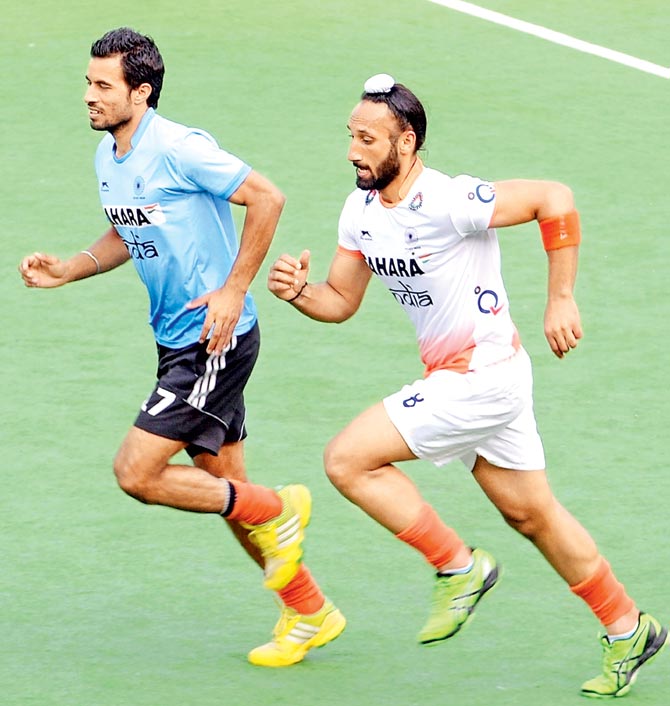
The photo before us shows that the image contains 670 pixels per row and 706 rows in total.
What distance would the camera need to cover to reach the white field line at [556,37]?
563 inches

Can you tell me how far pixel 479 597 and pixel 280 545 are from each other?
79cm

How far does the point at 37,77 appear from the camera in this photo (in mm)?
14031

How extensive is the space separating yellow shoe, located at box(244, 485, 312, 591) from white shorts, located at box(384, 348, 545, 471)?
2.22 feet

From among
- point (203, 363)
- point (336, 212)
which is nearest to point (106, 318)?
point (336, 212)

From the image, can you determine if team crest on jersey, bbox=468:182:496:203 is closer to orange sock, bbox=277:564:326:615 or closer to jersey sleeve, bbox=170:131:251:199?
jersey sleeve, bbox=170:131:251:199

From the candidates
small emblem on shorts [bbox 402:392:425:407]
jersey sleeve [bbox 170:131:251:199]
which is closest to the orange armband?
small emblem on shorts [bbox 402:392:425:407]

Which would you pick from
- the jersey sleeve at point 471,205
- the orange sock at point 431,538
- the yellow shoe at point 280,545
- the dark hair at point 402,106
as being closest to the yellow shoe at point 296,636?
the yellow shoe at point 280,545

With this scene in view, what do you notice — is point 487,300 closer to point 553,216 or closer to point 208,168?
point 553,216

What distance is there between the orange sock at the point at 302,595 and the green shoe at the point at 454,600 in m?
0.55

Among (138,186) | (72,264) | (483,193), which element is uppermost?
(483,193)

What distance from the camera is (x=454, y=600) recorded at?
21.8ft

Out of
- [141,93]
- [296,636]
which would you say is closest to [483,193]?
[141,93]

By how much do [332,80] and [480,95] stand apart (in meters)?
1.10

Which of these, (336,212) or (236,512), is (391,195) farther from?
(336,212)
